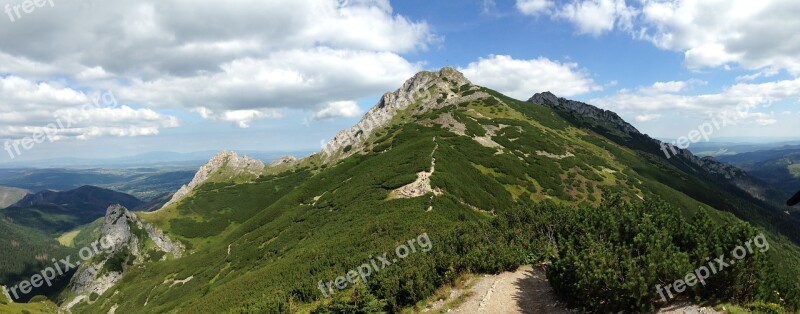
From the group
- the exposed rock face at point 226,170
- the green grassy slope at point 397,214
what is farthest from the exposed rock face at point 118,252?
the exposed rock face at point 226,170

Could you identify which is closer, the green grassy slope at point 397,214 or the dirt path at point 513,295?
the dirt path at point 513,295

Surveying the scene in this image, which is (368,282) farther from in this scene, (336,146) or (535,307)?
(336,146)

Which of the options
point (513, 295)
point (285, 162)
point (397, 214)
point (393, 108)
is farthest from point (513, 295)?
point (285, 162)

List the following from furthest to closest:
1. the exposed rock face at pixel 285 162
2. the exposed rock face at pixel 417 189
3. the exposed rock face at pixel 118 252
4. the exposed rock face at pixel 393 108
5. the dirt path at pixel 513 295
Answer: the exposed rock face at pixel 285 162, the exposed rock face at pixel 393 108, the exposed rock face at pixel 118 252, the exposed rock face at pixel 417 189, the dirt path at pixel 513 295

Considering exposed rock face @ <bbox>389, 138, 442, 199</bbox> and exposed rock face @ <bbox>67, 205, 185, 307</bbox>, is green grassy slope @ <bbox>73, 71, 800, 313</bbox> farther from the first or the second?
exposed rock face @ <bbox>67, 205, 185, 307</bbox>

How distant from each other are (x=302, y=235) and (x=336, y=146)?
334ft

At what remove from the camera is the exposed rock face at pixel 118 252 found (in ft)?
404

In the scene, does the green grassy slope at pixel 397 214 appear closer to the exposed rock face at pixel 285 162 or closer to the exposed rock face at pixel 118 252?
the exposed rock face at pixel 118 252

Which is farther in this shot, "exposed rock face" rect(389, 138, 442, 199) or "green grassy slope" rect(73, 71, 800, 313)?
"exposed rock face" rect(389, 138, 442, 199)

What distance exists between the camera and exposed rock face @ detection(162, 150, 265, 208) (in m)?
180

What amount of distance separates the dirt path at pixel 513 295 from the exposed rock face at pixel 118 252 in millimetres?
119450

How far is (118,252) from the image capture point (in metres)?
130

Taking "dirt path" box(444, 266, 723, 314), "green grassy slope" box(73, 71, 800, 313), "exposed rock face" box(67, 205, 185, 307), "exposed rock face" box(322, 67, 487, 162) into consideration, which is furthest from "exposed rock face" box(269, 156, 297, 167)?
"dirt path" box(444, 266, 723, 314)

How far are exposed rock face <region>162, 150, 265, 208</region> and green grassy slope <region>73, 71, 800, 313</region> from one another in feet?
33.8
